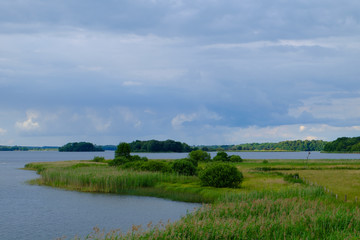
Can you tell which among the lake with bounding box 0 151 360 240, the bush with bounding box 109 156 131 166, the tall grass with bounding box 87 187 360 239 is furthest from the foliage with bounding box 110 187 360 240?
the bush with bounding box 109 156 131 166

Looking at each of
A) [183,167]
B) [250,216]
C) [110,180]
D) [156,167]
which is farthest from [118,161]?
[250,216]

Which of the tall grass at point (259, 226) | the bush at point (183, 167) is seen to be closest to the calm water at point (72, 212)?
the tall grass at point (259, 226)

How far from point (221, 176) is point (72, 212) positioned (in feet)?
65.8

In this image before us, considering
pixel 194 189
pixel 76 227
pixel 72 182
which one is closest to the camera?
pixel 76 227

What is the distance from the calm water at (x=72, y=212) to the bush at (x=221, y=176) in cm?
910

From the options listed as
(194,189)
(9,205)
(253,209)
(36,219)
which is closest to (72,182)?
(9,205)

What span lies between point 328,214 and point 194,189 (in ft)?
83.5

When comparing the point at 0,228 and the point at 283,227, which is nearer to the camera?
the point at 283,227

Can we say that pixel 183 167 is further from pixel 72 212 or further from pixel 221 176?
pixel 72 212

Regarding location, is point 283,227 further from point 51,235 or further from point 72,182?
point 72,182

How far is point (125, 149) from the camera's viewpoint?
88562mm

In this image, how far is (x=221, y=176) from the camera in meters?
47.5

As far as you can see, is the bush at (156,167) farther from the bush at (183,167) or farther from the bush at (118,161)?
the bush at (118,161)

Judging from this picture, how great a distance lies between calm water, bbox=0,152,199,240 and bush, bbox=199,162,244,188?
29.8 feet
